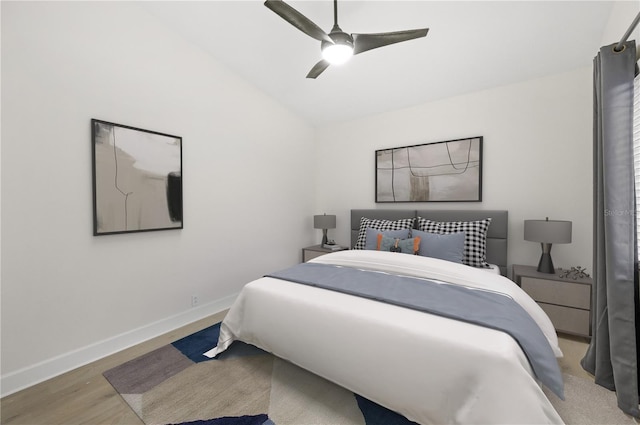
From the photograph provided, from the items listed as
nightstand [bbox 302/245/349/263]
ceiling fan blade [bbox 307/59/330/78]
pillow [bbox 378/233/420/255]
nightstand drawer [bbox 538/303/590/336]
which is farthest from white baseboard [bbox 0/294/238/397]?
nightstand drawer [bbox 538/303/590/336]

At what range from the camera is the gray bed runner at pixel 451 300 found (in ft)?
4.12

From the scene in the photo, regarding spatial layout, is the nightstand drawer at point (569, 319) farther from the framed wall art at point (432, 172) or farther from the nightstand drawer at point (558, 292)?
the framed wall art at point (432, 172)

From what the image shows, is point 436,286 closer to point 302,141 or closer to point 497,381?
point 497,381

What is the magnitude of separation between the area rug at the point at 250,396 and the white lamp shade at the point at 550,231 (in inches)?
42.6

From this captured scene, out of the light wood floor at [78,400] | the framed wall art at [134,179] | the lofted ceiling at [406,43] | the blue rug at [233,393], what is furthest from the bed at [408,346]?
the lofted ceiling at [406,43]

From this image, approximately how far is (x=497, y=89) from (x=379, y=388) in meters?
3.19

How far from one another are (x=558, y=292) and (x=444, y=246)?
3.16ft

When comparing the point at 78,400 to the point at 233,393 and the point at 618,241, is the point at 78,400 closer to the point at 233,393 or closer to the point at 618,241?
the point at 233,393

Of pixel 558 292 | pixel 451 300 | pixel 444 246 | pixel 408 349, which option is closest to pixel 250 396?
Answer: pixel 408 349

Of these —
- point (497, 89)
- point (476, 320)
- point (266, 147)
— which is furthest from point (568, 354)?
point (266, 147)

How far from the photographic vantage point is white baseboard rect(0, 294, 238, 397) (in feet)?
5.82

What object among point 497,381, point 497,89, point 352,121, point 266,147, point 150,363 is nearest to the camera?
point 497,381

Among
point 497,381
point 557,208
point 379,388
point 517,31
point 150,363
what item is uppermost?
point 517,31

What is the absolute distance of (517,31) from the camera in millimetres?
2236
